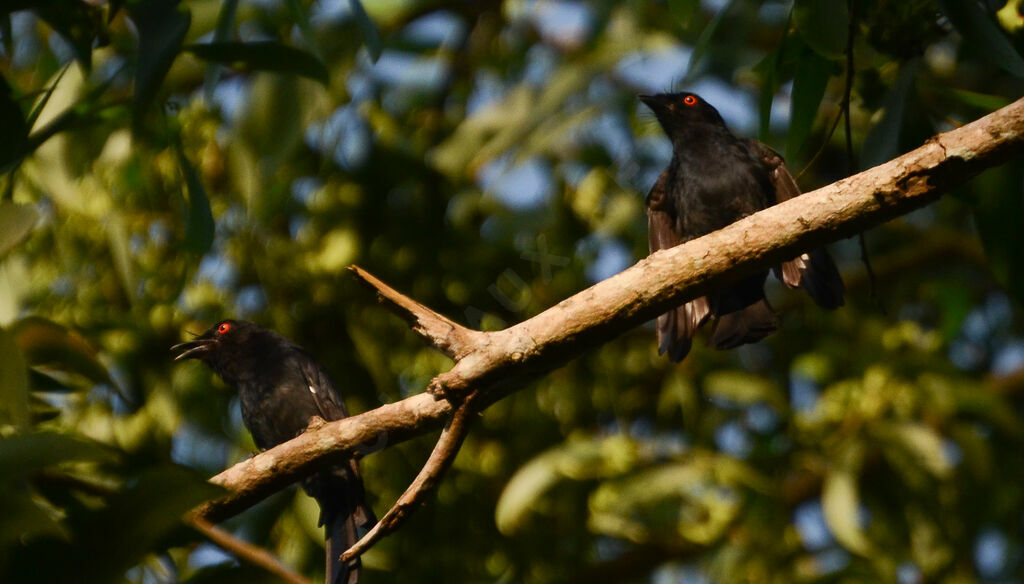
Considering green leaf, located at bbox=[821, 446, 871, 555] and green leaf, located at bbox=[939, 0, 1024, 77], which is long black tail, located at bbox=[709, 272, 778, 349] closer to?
green leaf, located at bbox=[939, 0, 1024, 77]

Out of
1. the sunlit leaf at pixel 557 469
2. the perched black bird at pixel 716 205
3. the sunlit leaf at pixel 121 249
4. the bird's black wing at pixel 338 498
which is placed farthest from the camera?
the sunlit leaf at pixel 557 469

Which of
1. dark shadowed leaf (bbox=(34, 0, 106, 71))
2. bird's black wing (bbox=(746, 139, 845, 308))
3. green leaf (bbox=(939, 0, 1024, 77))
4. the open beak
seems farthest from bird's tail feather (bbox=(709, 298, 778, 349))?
the open beak

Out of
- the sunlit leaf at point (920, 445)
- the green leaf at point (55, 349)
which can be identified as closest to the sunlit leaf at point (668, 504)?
the sunlit leaf at point (920, 445)

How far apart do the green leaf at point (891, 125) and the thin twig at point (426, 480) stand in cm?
135

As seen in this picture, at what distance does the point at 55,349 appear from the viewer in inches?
134

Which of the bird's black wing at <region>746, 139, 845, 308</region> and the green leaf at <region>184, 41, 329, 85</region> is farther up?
the green leaf at <region>184, 41, 329, 85</region>

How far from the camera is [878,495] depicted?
607 centimetres

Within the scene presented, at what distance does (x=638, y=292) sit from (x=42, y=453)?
4.65 ft

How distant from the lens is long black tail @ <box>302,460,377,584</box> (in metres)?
4.35

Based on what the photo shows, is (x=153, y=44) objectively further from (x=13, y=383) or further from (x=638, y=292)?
(x=638, y=292)

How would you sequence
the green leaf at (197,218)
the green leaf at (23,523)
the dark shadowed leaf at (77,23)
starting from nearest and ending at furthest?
the green leaf at (23,523)
the dark shadowed leaf at (77,23)
the green leaf at (197,218)

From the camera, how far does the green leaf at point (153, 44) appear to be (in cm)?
286

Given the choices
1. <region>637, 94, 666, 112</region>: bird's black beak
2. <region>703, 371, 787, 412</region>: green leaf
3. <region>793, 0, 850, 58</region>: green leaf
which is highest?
<region>793, 0, 850, 58</region>: green leaf

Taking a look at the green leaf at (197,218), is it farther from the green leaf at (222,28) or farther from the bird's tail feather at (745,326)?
the bird's tail feather at (745,326)
